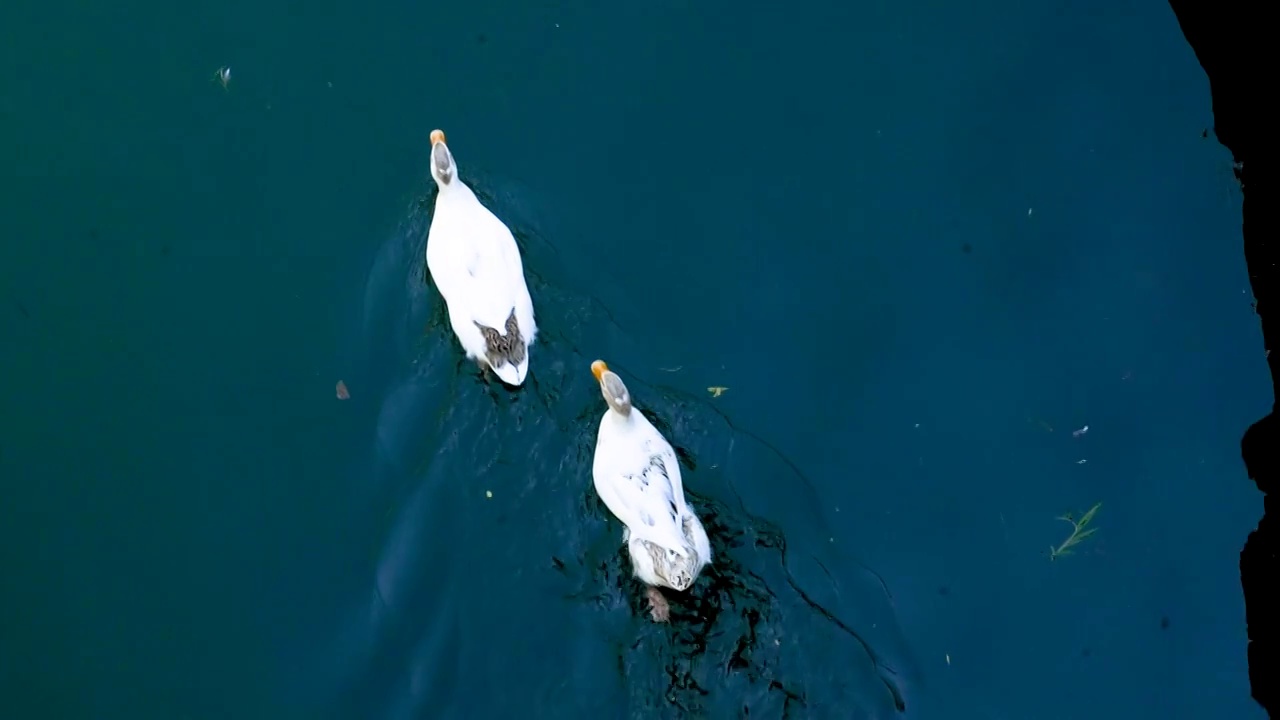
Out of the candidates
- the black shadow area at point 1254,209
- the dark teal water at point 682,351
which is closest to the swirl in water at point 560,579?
the dark teal water at point 682,351

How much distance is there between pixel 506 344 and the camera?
521 cm

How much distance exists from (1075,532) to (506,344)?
3128 millimetres

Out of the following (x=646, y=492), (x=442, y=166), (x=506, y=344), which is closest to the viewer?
(x=646, y=492)

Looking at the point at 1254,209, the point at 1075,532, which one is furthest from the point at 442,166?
the point at 1254,209

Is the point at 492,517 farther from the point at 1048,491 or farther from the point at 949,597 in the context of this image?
the point at 1048,491

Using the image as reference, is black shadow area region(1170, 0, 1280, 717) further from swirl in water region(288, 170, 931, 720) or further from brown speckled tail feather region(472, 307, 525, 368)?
brown speckled tail feather region(472, 307, 525, 368)

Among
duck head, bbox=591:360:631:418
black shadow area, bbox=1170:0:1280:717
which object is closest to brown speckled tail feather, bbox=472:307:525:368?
duck head, bbox=591:360:631:418

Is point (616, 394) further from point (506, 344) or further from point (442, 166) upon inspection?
point (442, 166)

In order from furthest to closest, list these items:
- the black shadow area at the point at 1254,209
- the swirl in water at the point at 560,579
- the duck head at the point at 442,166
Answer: the black shadow area at the point at 1254,209 → the duck head at the point at 442,166 → the swirl in water at the point at 560,579

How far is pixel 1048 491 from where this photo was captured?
18.1 ft

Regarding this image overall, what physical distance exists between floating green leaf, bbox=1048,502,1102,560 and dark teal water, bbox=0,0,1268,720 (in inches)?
2.0

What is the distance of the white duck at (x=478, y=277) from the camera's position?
17.0 feet

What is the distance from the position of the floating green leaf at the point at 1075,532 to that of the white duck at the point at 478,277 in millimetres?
2935

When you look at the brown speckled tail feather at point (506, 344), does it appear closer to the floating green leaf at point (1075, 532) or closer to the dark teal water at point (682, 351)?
the dark teal water at point (682, 351)
